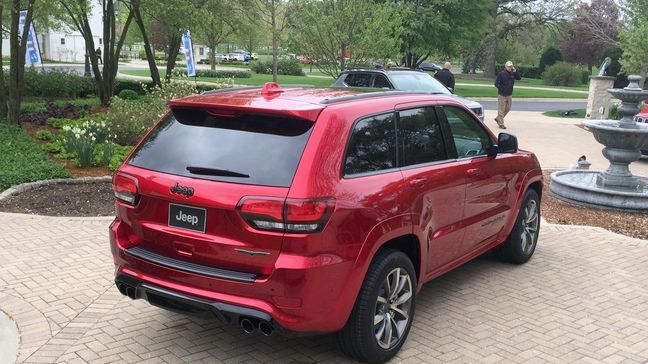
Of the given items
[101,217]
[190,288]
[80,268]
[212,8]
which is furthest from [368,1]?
[190,288]

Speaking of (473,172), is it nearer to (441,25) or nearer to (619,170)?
(619,170)

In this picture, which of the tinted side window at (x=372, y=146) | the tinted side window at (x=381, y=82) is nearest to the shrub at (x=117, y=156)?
the tinted side window at (x=381, y=82)

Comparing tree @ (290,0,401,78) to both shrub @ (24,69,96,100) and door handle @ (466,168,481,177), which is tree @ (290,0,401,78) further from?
door handle @ (466,168,481,177)

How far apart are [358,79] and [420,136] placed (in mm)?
9355

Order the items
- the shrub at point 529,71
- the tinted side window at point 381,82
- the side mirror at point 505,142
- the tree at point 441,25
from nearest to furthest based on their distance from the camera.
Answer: the side mirror at point 505,142, the tinted side window at point 381,82, the tree at point 441,25, the shrub at point 529,71

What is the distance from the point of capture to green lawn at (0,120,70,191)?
8633mm

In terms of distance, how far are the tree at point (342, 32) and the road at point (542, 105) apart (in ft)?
36.7

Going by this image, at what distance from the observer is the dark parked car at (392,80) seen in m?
13.1

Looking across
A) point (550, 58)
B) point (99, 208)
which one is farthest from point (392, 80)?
point (550, 58)

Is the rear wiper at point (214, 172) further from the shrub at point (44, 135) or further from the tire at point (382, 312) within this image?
the shrub at point (44, 135)

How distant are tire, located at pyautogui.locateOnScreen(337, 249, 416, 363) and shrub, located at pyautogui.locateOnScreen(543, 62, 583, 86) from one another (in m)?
57.2

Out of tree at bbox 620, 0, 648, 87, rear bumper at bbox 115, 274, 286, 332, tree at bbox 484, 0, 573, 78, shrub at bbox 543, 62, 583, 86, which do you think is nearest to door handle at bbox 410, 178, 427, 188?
rear bumper at bbox 115, 274, 286, 332

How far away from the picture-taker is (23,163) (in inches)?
370

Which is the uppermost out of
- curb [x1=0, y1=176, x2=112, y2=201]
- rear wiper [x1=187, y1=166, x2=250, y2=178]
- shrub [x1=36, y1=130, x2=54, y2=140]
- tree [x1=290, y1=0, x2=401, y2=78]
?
tree [x1=290, y1=0, x2=401, y2=78]
